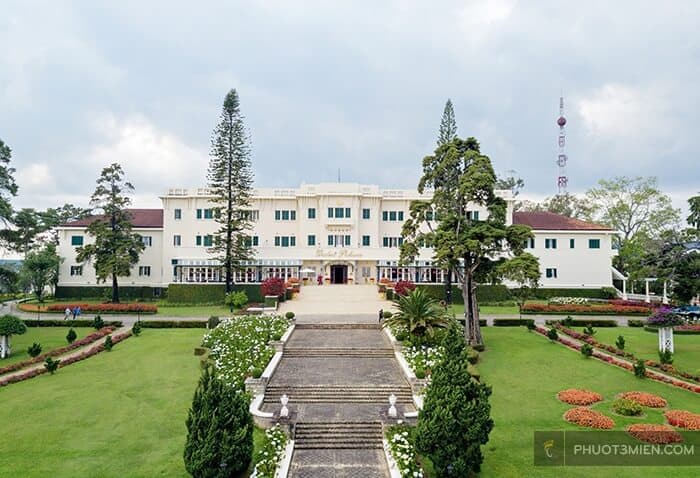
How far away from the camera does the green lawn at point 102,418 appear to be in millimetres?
10047

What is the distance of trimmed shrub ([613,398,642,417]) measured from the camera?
1253cm

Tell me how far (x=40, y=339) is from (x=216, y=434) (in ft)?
64.7

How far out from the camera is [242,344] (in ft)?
61.2

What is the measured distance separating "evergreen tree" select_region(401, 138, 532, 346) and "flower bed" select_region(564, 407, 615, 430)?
7.52 metres

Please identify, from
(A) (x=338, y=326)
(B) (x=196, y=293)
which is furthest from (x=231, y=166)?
(A) (x=338, y=326)

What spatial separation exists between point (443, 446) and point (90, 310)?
29.5 meters

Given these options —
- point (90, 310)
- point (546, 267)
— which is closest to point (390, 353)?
point (90, 310)

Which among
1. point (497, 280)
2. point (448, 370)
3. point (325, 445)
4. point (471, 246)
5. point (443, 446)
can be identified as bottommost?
point (325, 445)

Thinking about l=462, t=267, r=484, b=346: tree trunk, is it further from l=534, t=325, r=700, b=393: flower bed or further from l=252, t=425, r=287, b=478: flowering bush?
l=252, t=425, r=287, b=478: flowering bush

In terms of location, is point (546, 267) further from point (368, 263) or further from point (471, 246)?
point (471, 246)

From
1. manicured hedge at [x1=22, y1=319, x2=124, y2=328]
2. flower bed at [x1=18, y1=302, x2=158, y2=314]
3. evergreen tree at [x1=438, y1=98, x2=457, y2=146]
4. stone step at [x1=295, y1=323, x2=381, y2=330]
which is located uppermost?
evergreen tree at [x1=438, y1=98, x2=457, y2=146]

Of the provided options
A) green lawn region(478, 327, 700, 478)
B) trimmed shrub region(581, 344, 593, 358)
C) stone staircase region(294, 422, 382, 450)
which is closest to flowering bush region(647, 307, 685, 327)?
trimmed shrub region(581, 344, 593, 358)

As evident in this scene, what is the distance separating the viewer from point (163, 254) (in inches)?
1679

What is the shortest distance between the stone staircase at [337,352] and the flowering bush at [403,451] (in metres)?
6.79
